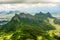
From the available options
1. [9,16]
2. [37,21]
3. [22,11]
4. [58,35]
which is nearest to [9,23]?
[9,16]

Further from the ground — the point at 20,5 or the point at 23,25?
the point at 20,5

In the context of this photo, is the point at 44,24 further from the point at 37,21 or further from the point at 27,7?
the point at 27,7

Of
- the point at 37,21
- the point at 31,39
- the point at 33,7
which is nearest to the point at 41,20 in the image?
the point at 37,21

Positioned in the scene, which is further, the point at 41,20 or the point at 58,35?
the point at 41,20

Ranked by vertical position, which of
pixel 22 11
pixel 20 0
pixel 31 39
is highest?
pixel 20 0

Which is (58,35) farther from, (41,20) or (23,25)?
(23,25)

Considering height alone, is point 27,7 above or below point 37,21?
above
